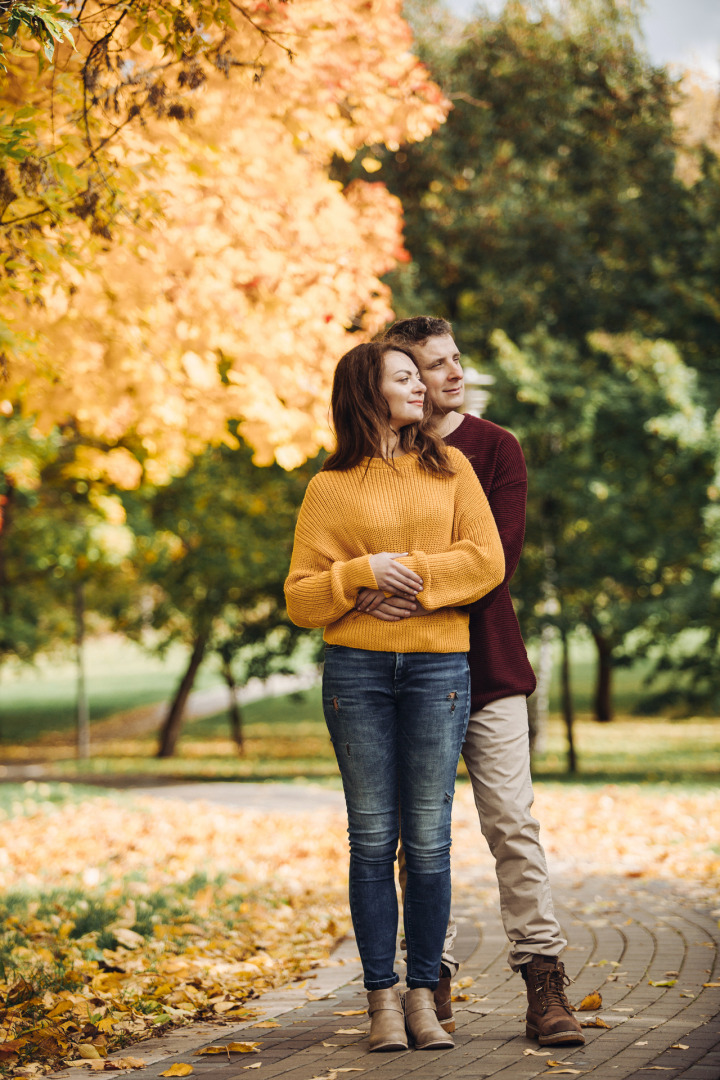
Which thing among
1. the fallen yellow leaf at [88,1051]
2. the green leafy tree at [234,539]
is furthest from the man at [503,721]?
the green leafy tree at [234,539]

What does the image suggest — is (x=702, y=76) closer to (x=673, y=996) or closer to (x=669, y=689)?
(x=669, y=689)

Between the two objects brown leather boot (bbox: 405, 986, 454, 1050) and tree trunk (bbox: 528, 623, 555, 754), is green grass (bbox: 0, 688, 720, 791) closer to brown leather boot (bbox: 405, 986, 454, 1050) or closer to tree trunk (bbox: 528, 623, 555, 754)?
tree trunk (bbox: 528, 623, 555, 754)

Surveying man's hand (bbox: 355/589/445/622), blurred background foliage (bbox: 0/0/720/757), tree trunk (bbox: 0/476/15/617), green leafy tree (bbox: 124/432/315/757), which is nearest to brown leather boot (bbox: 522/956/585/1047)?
man's hand (bbox: 355/589/445/622)

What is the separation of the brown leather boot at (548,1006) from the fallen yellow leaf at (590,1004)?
320mm

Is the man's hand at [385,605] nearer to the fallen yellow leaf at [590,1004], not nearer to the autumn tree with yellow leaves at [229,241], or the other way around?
the fallen yellow leaf at [590,1004]

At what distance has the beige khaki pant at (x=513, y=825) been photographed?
309 centimetres

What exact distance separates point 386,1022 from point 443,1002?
11.6 inches

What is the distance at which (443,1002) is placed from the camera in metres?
3.22

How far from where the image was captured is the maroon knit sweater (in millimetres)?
3176

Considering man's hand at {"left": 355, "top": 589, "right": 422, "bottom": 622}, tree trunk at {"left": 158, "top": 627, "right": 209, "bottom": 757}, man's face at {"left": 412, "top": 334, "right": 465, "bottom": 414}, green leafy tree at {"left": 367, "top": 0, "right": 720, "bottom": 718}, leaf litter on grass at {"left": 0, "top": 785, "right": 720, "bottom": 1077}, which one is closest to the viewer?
man's hand at {"left": 355, "top": 589, "right": 422, "bottom": 622}

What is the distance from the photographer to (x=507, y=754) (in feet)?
10.4

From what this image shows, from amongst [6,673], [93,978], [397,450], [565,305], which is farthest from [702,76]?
[6,673]

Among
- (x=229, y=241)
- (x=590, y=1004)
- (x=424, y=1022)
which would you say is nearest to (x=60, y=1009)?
(x=424, y=1022)

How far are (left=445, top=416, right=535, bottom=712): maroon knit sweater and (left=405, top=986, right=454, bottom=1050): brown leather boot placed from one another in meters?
0.87
